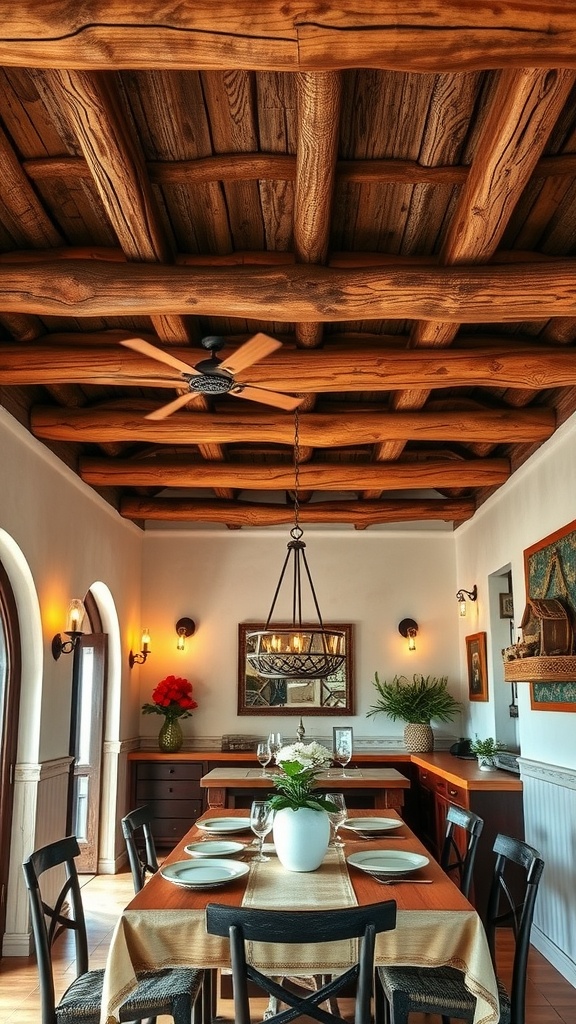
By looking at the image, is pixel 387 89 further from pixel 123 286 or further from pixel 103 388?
pixel 103 388

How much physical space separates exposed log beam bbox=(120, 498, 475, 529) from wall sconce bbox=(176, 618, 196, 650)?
3.44ft

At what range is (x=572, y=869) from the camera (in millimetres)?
4301

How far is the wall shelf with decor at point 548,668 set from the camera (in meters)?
4.14

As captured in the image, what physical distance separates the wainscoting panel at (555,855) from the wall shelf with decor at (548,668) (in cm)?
51

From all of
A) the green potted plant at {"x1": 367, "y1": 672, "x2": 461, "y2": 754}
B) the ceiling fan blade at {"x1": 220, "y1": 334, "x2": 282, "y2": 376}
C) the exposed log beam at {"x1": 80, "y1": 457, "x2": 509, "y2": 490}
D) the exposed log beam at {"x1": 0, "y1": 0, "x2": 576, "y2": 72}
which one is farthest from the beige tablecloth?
the green potted plant at {"x1": 367, "y1": 672, "x2": 461, "y2": 754}

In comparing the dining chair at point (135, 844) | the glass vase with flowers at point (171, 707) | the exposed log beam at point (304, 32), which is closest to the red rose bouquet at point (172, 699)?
the glass vase with flowers at point (171, 707)

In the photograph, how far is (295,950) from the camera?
239 centimetres

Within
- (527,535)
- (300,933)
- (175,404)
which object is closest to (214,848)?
(300,933)

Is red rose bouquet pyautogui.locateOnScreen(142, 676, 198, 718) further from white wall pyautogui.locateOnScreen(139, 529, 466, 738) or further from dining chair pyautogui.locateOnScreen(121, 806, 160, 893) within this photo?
dining chair pyautogui.locateOnScreen(121, 806, 160, 893)

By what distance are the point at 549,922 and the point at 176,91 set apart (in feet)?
14.7

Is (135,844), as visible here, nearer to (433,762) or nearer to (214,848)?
(214,848)

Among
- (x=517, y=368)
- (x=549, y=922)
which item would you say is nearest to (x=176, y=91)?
(x=517, y=368)

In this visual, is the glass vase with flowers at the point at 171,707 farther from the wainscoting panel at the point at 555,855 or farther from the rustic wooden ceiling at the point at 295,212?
the wainscoting panel at the point at 555,855

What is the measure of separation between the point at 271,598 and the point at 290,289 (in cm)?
472
